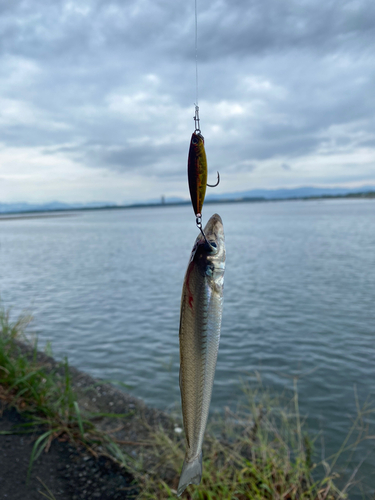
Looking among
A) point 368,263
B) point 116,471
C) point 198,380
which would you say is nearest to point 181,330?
point 198,380

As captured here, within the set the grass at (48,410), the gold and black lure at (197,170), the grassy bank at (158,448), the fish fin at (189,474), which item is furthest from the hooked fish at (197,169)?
the grass at (48,410)

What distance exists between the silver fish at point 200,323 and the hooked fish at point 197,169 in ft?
0.53

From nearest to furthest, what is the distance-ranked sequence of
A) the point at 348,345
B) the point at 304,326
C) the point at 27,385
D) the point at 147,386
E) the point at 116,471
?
the point at 116,471
the point at 27,385
the point at 147,386
the point at 348,345
the point at 304,326

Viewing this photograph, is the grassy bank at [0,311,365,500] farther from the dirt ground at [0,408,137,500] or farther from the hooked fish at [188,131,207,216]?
the hooked fish at [188,131,207,216]

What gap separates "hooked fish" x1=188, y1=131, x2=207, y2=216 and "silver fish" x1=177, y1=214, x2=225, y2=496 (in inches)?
6.4

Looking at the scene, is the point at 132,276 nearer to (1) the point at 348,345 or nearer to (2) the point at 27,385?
(1) the point at 348,345

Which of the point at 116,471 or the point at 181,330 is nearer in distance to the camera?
the point at 181,330

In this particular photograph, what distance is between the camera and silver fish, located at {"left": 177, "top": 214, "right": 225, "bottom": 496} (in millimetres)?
1688

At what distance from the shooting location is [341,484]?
6375 millimetres

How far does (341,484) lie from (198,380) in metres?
6.18

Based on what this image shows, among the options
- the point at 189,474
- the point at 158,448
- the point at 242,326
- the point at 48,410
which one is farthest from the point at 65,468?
the point at 242,326

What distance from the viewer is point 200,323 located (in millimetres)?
1728

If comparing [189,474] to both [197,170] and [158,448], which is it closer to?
[197,170]

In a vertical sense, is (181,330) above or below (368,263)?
above
